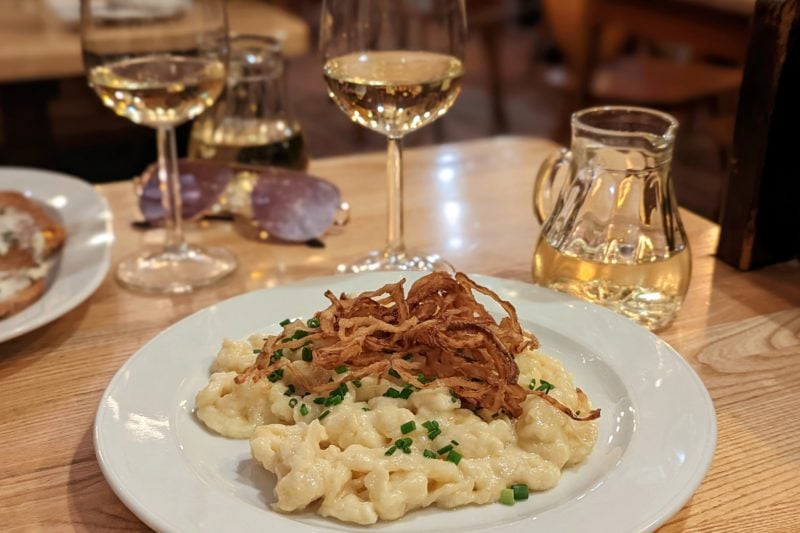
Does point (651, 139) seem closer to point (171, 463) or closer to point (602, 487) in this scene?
point (602, 487)

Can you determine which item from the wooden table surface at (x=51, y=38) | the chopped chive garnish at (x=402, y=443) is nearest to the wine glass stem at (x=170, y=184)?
the chopped chive garnish at (x=402, y=443)

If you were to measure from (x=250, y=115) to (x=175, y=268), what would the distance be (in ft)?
1.03

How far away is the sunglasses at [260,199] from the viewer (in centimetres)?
129

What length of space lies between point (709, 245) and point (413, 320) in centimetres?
66

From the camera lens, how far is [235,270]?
1.21 metres

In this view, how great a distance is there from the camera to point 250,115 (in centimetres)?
140

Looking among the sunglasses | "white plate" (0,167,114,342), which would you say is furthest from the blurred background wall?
"white plate" (0,167,114,342)

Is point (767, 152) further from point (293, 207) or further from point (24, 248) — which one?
point (24, 248)

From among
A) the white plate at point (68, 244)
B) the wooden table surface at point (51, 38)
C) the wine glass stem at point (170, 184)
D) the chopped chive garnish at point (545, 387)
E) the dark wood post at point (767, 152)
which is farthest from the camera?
the wooden table surface at point (51, 38)

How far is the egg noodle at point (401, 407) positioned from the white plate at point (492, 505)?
20 millimetres

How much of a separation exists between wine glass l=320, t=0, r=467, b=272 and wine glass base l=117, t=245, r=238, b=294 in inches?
11.0

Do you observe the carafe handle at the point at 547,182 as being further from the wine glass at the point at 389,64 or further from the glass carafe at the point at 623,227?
the wine glass at the point at 389,64

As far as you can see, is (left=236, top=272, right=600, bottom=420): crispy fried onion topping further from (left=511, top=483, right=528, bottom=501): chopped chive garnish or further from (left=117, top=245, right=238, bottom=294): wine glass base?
(left=117, top=245, right=238, bottom=294): wine glass base

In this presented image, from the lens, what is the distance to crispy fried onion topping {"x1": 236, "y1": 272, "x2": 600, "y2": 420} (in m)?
0.76
